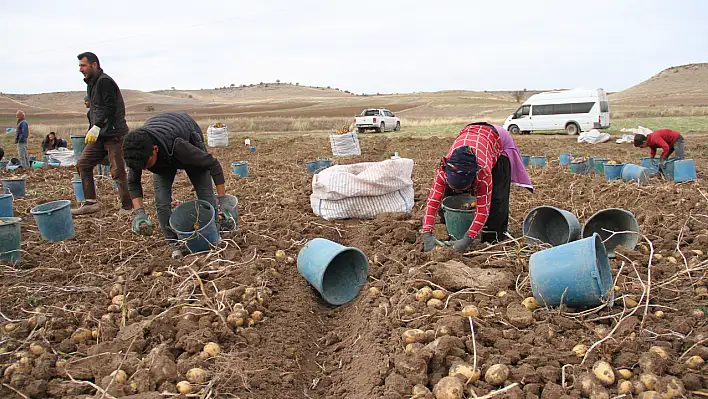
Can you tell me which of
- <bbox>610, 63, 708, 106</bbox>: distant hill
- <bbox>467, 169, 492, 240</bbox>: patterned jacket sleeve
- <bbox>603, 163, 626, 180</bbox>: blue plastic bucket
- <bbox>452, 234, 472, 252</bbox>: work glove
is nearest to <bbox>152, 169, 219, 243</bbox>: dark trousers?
<bbox>452, 234, 472, 252</bbox>: work glove

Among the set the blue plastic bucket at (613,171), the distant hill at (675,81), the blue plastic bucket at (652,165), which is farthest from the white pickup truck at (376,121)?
the distant hill at (675,81)

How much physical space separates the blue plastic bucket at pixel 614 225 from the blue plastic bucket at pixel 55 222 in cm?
441

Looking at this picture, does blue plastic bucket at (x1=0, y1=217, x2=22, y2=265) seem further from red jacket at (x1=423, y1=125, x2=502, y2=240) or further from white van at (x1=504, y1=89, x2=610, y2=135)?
white van at (x1=504, y1=89, x2=610, y2=135)

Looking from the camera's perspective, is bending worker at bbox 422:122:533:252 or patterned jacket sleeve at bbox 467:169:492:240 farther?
patterned jacket sleeve at bbox 467:169:492:240

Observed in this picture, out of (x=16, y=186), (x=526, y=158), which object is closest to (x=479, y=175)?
(x=526, y=158)

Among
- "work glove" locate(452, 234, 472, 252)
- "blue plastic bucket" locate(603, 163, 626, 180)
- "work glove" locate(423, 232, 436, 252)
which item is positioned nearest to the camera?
"work glove" locate(452, 234, 472, 252)

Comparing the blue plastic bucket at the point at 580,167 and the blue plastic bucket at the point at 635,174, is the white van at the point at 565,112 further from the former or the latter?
the blue plastic bucket at the point at 635,174

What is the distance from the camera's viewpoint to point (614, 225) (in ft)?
12.7

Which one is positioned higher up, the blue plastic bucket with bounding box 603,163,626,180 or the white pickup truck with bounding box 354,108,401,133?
the white pickup truck with bounding box 354,108,401,133

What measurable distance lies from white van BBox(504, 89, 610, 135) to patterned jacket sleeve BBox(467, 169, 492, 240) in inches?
643

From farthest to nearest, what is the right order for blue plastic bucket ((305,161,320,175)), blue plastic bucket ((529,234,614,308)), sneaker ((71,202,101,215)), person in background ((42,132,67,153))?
person in background ((42,132,67,153)) < blue plastic bucket ((305,161,320,175)) < sneaker ((71,202,101,215)) < blue plastic bucket ((529,234,614,308))

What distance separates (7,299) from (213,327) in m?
1.47

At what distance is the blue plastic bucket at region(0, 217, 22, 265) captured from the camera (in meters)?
3.70

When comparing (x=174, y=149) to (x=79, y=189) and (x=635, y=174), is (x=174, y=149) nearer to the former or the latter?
(x=79, y=189)
